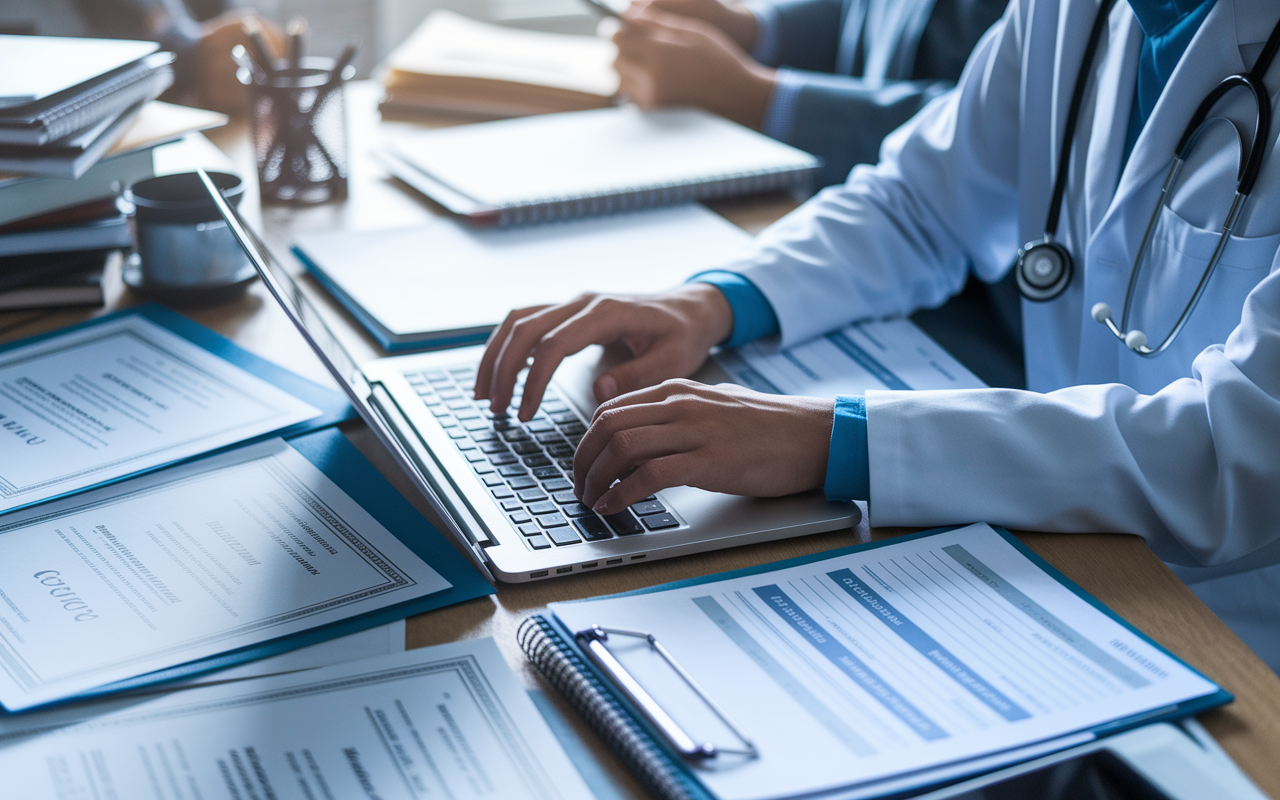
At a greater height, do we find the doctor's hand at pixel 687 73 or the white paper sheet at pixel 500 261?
the doctor's hand at pixel 687 73

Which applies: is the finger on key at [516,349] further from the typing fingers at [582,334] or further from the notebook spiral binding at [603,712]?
the notebook spiral binding at [603,712]

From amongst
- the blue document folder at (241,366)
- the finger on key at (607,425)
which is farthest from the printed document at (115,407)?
the finger on key at (607,425)

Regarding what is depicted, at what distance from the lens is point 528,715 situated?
0.50 metres

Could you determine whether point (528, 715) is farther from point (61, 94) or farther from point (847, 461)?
point (61, 94)

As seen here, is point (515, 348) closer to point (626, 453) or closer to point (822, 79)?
point (626, 453)

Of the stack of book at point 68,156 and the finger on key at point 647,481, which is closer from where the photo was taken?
the finger on key at point 647,481

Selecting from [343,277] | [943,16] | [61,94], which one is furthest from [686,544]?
[943,16]

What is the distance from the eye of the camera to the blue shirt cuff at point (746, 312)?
0.92m

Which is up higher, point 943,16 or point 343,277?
point 943,16

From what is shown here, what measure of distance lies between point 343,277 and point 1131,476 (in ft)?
2.35

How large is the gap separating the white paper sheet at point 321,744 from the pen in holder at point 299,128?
83cm

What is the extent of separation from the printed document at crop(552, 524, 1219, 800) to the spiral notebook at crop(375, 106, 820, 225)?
26.7 inches

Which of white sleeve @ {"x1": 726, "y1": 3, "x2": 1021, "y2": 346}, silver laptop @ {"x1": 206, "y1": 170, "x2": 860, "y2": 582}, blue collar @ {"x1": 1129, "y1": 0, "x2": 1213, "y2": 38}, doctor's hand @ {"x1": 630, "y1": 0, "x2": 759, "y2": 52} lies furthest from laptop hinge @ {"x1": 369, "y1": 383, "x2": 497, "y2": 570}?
doctor's hand @ {"x1": 630, "y1": 0, "x2": 759, "y2": 52}

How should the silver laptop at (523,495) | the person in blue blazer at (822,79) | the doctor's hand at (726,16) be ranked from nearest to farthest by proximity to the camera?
the silver laptop at (523,495) → the person in blue blazer at (822,79) → the doctor's hand at (726,16)
